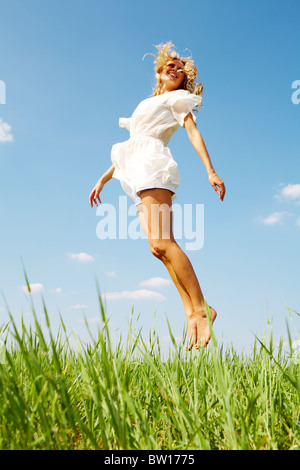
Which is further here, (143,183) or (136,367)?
(143,183)

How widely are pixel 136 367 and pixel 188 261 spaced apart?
0.89 meters

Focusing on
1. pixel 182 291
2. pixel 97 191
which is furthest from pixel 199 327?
pixel 97 191

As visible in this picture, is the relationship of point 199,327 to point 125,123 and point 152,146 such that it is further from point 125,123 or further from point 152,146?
point 125,123

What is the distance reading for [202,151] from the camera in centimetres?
294

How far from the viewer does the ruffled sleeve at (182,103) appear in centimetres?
306

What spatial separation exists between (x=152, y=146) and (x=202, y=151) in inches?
16.6

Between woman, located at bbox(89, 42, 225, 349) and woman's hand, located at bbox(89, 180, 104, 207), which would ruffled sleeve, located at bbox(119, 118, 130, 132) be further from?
woman's hand, located at bbox(89, 180, 104, 207)

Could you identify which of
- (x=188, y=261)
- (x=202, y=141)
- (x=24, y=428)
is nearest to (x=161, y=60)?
(x=202, y=141)

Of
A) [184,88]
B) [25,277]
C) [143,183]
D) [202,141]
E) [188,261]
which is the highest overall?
[184,88]

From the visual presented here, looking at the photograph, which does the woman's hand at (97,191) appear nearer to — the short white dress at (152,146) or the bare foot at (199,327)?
the short white dress at (152,146)

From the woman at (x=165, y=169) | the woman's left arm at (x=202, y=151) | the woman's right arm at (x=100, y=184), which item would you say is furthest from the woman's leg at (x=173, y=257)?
the woman's right arm at (x=100, y=184)
